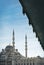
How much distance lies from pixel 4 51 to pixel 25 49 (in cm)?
1136

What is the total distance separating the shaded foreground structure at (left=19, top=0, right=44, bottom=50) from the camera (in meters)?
4.32

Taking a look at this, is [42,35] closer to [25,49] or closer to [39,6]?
[39,6]

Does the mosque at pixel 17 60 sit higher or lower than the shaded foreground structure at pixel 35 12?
higher

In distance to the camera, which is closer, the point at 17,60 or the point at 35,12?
the point at 35,12

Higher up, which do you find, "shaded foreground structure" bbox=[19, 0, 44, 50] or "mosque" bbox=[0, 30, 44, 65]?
"mosque" bbox=[0, 30, 44, 65]

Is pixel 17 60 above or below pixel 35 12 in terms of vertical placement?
above

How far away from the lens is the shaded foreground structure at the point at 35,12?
4.32m

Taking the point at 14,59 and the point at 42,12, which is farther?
the point at 14,59

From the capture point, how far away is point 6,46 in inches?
3989

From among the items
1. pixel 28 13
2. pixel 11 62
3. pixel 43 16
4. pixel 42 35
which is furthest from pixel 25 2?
pixel 11 62

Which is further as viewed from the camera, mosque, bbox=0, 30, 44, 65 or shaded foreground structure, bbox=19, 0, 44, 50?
mosque, bbox=0, 30, 44, 65

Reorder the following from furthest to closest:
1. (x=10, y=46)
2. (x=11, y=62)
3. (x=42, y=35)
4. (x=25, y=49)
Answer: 1. (x=25, y=49)
2. (x=10, y=46)
3. (x=11, y=62)
4. (x=42, y=35)

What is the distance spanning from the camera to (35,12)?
15.7 ft

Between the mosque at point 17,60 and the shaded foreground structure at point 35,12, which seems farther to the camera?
the mosque at point 17,60
